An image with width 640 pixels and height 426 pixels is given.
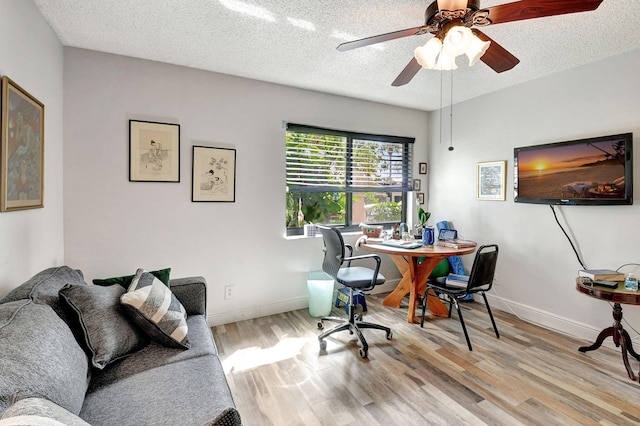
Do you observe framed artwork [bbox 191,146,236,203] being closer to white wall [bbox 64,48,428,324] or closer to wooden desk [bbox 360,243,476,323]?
white wall [bbox 64,48,428,324]

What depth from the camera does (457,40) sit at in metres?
1.55

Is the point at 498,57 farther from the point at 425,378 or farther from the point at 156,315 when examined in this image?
the point at 156,315

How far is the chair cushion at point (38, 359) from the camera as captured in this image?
0.87 m

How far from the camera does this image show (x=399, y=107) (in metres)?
4.05

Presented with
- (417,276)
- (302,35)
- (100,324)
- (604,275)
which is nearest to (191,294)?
(100,324)

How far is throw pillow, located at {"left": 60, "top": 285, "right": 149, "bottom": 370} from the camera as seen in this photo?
1383 millimetres

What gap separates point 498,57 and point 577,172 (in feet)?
5.28

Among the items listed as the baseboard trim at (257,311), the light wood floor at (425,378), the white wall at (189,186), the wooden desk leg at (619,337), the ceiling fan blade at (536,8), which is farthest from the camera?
the baseboard trim at (257,311)

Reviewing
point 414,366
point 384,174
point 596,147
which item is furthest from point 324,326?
point 596,147

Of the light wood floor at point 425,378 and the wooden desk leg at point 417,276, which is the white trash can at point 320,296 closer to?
the light wood floor at point 425,378

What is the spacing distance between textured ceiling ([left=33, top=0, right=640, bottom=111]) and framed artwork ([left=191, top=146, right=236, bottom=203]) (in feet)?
2.51

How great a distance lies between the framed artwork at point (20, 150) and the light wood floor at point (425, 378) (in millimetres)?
1642

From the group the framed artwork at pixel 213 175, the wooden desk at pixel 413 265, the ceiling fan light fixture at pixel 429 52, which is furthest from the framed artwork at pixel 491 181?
the framed artwork at pixel 213 175

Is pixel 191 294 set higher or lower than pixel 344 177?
lower
